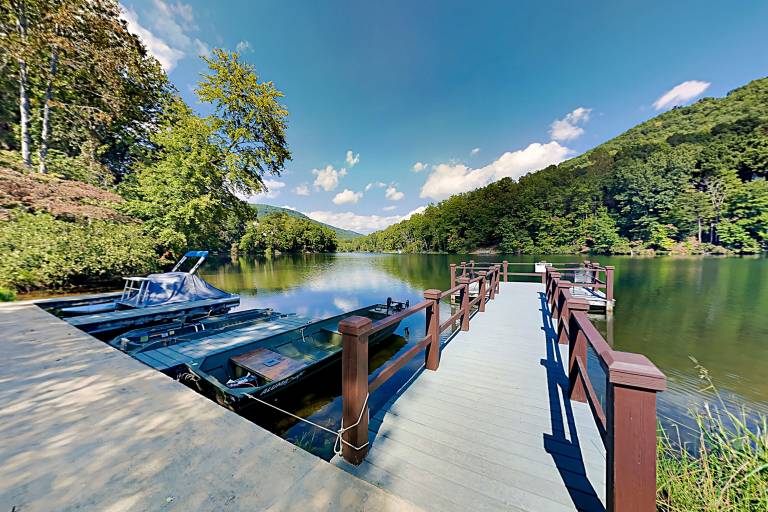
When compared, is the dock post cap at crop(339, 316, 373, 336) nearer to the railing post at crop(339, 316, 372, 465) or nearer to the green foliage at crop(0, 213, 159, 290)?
the railing post at crop(339, 316, 372, 465)

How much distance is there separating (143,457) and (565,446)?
320 cm

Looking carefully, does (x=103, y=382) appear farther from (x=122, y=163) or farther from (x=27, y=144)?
(x=122, y=163)

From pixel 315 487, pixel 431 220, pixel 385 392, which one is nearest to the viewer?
pixel 315 487

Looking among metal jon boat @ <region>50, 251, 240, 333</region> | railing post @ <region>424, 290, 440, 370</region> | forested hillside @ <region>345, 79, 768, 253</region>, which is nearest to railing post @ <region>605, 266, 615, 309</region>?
railing post @ <region>424, 290, 440, 370</region>

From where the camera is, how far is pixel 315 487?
1.67 meters

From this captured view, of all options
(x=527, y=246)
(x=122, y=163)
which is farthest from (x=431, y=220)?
(x=122, y=163)

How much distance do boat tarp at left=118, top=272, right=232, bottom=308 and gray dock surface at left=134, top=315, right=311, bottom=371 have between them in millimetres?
3229

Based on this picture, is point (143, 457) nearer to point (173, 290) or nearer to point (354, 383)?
point (354, 383)

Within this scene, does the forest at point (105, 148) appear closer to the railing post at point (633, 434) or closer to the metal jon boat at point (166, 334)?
the metal jon boat at point (166, 334)

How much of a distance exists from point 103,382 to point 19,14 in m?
17.2

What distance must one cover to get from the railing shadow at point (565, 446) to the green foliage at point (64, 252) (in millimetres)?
14506

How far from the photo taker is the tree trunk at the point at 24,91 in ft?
34.5

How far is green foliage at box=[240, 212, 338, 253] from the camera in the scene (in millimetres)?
54844

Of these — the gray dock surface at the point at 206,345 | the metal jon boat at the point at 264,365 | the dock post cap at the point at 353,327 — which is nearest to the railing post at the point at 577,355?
the metal jon boat at the point at 264,365
